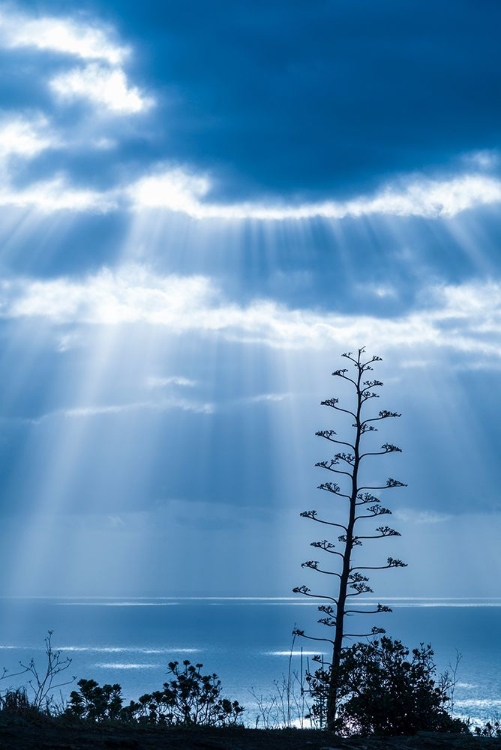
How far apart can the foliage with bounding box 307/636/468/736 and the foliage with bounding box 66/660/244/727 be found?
1.60m

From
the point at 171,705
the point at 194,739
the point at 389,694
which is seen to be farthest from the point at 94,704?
the point at 389,694

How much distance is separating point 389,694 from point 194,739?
131 inches

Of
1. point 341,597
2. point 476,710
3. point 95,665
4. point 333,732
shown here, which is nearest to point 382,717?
point 333,732

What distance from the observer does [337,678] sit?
39.3 feet

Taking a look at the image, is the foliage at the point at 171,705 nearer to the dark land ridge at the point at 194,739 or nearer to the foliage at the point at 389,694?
the dark land ridge at the point at 194,739

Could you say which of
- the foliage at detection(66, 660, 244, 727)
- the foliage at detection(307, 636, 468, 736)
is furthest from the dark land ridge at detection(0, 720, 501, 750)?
the foliage at detection(307, 636, 468, 736)

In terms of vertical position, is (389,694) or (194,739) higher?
(389,694)

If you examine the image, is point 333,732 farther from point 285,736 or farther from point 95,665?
point 95,665

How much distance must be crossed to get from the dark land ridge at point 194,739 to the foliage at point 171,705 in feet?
1.55

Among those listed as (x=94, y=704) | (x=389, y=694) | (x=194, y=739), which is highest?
(x=389, y=694)

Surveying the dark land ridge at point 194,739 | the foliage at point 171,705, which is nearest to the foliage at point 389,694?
the dark land ridge at point 194,739

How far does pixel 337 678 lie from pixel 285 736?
80.6 inches

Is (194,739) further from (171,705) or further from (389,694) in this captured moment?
(389,694)

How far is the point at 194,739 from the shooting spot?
29.9 ft
